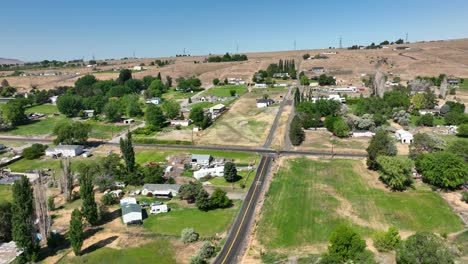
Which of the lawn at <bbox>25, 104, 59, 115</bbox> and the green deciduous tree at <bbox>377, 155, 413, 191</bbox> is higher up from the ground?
the lawn at <bbox>25, 104, 59, 115</bbox>


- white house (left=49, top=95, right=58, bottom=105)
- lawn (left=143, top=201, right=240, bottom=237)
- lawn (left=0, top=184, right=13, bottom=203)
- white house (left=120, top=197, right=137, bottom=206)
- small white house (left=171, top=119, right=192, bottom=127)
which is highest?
white house (left=49, top=95, right=58, bottom=105)

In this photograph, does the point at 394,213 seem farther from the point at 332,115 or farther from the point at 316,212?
the point at 332,115

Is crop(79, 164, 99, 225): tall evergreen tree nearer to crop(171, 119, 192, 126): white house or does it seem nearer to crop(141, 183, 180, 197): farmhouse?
crop(141, 183, 180, 197): farmhouse

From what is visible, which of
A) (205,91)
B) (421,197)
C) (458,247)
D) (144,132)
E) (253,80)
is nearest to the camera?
(458,247)

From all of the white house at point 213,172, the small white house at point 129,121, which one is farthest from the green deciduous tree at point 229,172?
the small white house at point 129,121

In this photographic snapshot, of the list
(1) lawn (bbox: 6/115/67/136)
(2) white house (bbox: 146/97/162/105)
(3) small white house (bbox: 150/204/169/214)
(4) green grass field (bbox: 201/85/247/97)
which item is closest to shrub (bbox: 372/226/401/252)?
(3) small white house (bbox: 150/204/169/214)

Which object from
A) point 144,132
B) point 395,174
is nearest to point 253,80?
point 144,132

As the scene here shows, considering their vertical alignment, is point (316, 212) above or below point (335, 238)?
below
